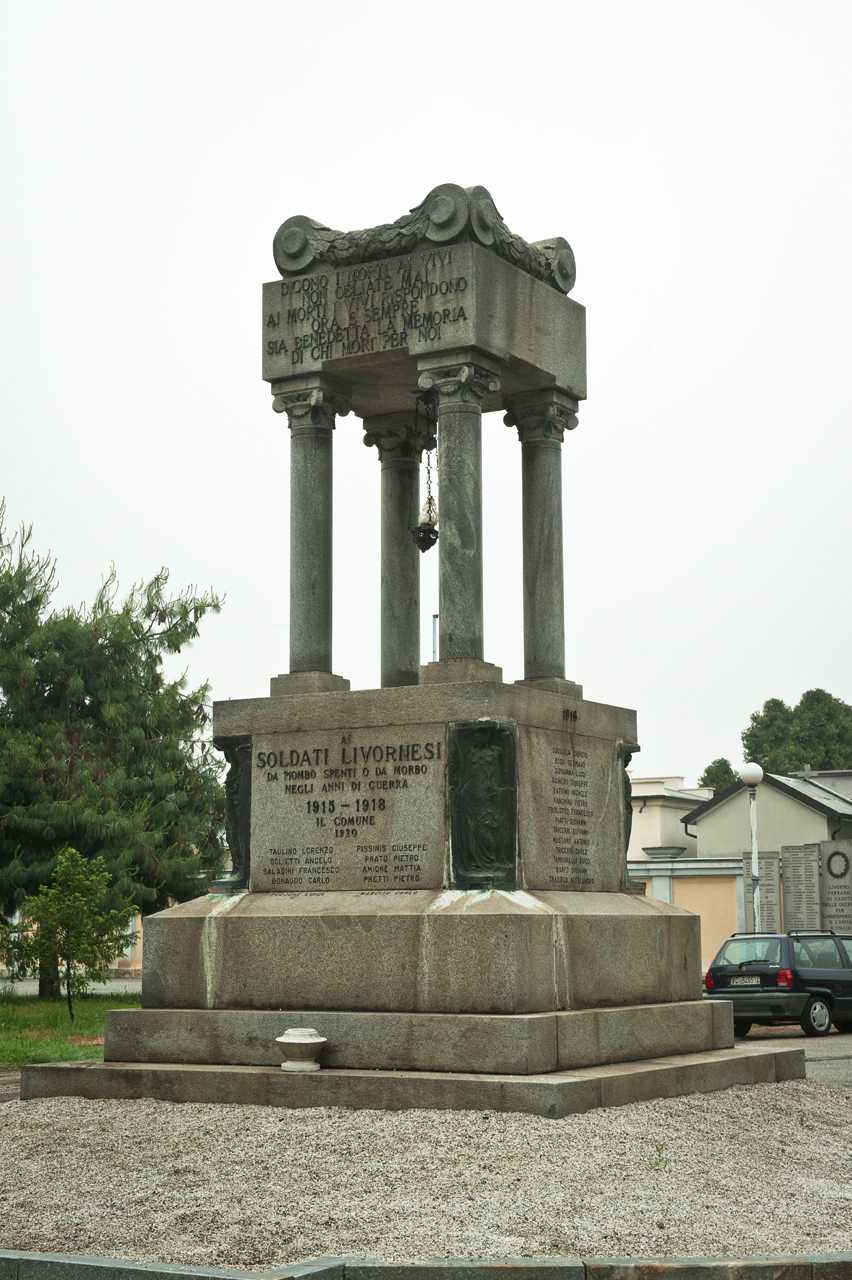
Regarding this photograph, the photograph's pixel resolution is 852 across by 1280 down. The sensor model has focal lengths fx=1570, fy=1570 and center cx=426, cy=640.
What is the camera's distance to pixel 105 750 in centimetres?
3366

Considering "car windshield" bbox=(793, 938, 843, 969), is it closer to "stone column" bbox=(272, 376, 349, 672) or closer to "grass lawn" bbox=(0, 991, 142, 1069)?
"grass lawn" bbox=(0, 991, 142, 1069)

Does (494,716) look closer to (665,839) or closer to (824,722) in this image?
(665,839)

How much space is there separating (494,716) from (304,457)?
2636 mm

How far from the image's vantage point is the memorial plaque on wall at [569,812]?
10.0 meters

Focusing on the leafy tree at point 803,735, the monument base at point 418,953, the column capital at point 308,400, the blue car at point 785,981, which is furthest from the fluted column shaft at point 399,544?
the leafy tree at point 803,735

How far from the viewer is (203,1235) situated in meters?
6.37

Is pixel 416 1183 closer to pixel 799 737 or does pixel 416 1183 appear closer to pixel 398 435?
pixel 398 435

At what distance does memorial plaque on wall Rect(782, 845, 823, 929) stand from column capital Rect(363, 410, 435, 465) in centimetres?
2586

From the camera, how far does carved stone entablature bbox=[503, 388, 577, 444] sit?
11602mm

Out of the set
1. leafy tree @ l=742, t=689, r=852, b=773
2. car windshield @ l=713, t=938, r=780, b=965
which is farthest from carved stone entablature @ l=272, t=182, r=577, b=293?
leafy tree @ l=742, t=689, r=852, b=773

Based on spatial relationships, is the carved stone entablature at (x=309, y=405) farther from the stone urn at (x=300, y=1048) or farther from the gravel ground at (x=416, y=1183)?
the gravel ground at (x=416, y=1183)

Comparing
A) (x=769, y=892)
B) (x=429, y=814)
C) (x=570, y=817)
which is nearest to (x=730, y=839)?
(x=769, y=892)

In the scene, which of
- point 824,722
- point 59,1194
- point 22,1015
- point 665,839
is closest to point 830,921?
point 665,839

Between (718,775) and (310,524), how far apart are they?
66633 mm
